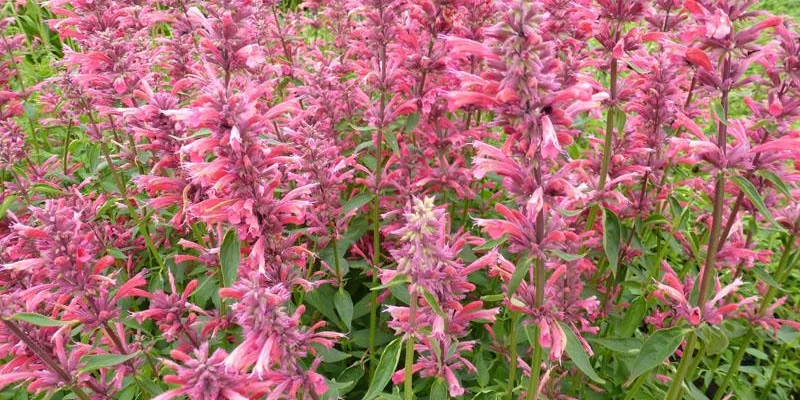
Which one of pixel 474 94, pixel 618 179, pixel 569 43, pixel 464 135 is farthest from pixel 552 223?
pixel 464 135

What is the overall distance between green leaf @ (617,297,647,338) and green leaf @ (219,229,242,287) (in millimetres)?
2478

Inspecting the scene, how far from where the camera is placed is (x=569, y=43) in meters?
→ 3.45

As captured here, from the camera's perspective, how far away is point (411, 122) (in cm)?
386

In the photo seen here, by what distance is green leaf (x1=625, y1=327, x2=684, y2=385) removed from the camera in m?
2.47

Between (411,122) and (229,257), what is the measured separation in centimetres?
179

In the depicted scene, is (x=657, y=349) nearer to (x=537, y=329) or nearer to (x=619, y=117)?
(x=537, y=329)

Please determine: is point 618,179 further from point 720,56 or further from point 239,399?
point 239,399

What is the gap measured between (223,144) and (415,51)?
1954 mm

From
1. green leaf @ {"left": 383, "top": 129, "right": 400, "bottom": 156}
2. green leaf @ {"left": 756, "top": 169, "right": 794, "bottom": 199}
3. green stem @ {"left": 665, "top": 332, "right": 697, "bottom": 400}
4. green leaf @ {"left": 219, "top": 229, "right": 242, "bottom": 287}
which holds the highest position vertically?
green leaf @ {"left": 756, "top": 169, "right": 794, "bottom": 199}

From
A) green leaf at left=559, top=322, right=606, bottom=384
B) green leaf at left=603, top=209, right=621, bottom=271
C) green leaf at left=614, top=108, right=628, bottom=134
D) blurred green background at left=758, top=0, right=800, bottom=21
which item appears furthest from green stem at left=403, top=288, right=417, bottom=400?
blurred green background at left=758, top=0, right=800, bottom=21

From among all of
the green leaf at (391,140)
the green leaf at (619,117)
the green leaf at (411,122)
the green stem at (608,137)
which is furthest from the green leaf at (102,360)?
the green leaf at (619,117)

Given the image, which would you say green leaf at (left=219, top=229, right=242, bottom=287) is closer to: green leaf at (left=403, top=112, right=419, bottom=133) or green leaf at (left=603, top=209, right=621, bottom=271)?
green leaf at (left=403, top=112, right=419, bottom=133)

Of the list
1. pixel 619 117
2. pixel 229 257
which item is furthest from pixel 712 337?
pixel 229 257

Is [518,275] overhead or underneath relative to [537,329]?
overhead
